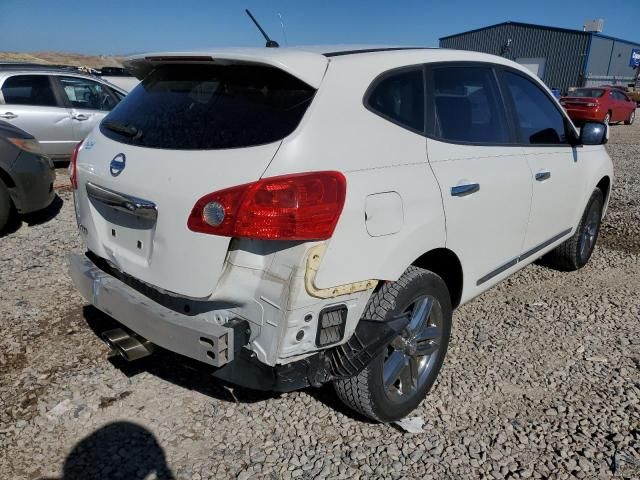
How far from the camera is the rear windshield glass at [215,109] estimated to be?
209 centimetres

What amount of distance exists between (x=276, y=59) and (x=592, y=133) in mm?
2922

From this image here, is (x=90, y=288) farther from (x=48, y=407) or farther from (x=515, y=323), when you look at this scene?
(x=515, y=323)

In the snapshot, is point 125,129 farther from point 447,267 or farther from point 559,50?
point 559,50

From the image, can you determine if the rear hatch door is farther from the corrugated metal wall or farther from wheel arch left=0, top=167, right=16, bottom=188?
the corrugated metal wall

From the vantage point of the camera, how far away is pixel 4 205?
5.15 m

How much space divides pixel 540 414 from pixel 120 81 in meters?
13.9

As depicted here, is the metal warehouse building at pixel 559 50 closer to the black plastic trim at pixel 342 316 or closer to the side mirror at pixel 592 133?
the side mirror at pixel 592 133

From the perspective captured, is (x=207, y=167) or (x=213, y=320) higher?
(x=207, y=167)

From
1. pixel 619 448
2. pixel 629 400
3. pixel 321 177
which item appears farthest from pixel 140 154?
pixel 629 400

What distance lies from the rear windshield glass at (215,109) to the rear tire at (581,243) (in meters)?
3.31

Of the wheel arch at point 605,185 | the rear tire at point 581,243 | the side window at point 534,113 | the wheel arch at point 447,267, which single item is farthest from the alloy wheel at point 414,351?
the wheel arch at point 605,185

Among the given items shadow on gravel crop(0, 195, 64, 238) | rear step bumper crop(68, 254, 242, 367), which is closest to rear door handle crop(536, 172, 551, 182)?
rear step bumper crop(68, 254, 242, 367)

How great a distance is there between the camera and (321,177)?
1.97 meters

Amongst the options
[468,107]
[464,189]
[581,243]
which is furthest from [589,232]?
[464,189]
